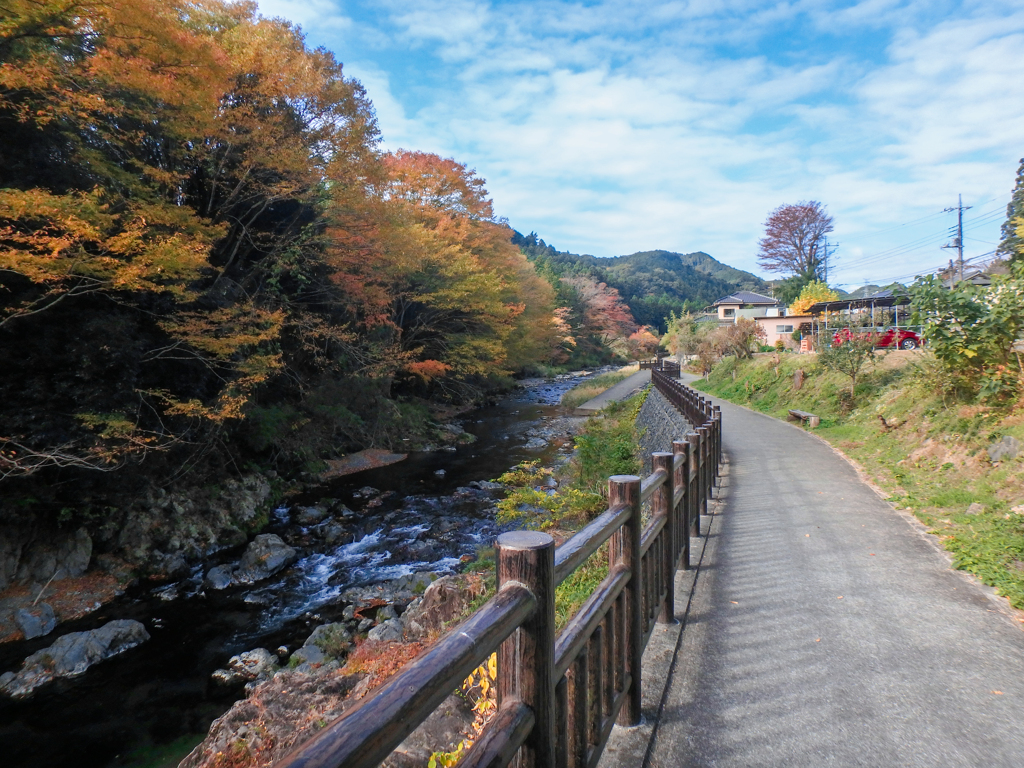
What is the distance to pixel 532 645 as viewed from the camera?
1735 millimetres

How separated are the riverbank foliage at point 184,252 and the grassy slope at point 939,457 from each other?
10.5 metres

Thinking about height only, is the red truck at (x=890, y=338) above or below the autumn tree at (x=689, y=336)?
below

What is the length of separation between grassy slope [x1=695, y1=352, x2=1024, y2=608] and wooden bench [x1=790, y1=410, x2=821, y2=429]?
25 centimetres

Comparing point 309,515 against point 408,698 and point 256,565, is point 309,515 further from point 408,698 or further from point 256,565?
point 408,698

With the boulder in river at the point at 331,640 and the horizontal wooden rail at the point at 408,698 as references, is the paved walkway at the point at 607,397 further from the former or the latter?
the horizontal wooden rail at the point at 408,698

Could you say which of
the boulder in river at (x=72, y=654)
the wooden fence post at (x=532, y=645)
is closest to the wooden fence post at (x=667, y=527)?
the wooden fence post at (x=532, y=645)

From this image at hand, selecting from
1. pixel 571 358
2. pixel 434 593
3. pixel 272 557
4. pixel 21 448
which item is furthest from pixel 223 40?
pixel 571 358

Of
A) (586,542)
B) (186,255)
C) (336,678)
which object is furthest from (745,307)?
(586,542)

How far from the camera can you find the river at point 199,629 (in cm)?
523

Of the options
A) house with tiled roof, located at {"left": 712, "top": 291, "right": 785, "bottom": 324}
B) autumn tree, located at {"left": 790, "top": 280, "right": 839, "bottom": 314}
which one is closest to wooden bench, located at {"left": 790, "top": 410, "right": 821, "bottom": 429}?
autumn tree, located at {"left": 790, "top": 280, "right": 839, "bottom": 314}

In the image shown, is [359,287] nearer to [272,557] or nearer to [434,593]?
[272,557]

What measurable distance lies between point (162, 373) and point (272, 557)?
14.0 feet

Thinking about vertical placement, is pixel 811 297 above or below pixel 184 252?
above

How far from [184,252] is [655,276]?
366 feet
